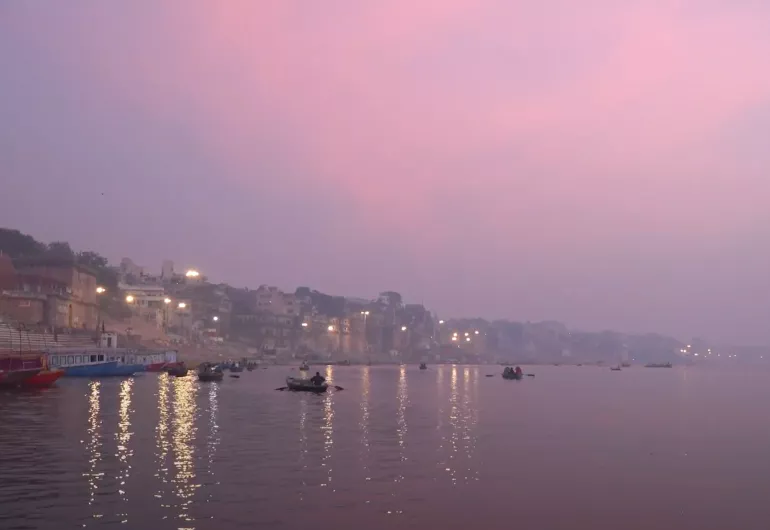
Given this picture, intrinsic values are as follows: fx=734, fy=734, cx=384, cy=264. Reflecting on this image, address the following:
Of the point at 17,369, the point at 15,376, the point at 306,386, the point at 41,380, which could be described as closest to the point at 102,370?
the point at 41,380

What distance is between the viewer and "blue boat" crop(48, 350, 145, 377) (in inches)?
3101

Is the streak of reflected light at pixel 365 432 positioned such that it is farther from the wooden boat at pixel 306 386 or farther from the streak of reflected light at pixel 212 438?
the wooden boat at pixel 306 386

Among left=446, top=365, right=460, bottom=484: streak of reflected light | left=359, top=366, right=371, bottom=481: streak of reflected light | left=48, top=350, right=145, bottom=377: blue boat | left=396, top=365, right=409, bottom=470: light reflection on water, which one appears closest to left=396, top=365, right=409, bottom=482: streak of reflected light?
left=396, top=365, right=409, bottom=470: light reflection on water

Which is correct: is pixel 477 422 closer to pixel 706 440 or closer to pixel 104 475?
pixel 706 440

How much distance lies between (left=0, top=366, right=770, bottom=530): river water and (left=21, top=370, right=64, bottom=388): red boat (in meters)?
11.3

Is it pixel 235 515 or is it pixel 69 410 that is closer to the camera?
pixel 235 515

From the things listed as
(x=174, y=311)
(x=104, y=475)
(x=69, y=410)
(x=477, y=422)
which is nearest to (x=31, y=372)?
(x=69, y=410)

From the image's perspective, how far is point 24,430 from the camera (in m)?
31.7

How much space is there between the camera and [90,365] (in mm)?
83188

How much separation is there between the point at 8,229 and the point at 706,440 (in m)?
132

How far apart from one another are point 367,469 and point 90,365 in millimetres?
67378

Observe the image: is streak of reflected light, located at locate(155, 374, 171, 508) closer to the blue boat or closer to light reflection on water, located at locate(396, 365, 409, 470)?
light reflection on water, located at locate(396, 365, 409, 470)

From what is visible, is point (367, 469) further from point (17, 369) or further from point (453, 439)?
point (17, 369)

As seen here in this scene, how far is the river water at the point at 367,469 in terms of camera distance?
60.2 ft
